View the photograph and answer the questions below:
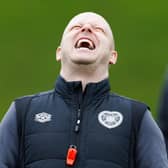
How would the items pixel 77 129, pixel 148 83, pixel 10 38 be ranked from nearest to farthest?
pixel 77 129 → pixel 148 83 → pixel 10 38

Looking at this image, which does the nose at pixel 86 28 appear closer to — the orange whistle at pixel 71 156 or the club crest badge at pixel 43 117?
the club crest badge at pixel 43 117

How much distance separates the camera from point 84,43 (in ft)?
21.4

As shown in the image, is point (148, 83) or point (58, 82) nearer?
point (58, 82)

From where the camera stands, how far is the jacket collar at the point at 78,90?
6.47m

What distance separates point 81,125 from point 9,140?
38 centimetres

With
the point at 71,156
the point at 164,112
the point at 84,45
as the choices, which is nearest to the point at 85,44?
the point at 84,45

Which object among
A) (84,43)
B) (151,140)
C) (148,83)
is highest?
(84,43)

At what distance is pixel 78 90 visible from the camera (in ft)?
21.2

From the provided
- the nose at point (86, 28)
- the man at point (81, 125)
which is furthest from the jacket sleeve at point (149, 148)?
the nose at point (86, 28)

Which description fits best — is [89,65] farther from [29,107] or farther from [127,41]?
[127,41]

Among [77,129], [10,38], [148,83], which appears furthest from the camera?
[10,38]

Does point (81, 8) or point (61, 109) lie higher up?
point (61, 109)

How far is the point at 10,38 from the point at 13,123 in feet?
45.8

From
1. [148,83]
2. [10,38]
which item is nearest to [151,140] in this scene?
[148,83]
